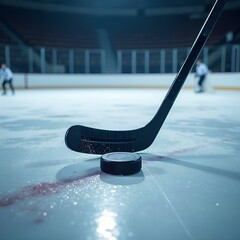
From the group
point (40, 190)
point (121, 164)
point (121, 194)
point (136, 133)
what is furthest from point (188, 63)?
point (40, 190)

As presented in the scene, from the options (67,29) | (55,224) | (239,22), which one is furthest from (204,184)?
(67,29)

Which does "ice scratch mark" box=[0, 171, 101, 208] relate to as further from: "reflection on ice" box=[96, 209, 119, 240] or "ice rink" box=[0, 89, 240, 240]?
"reflection on ice" box=[96, 209, 119, 240]

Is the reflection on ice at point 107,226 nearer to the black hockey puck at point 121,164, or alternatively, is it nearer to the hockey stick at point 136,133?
the black hockey puck at point 121,164

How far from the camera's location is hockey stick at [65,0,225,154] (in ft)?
6.12

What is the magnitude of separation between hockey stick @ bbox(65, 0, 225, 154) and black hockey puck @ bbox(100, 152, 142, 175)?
17cm

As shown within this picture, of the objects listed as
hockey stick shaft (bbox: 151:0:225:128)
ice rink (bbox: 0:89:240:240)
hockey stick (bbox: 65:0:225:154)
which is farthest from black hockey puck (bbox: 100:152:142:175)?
hockey stick shaft (bbox: 151:0:225:128)

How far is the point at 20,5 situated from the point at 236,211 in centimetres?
1891

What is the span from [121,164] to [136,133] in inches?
13.6

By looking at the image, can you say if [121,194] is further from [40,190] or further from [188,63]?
[188,63]

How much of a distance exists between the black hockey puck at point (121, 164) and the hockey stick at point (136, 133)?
17 cm

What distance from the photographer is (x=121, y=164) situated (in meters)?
1.70

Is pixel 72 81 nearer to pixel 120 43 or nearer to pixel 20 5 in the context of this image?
pixel 120 43

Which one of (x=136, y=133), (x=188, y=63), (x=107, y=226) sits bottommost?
(x=107, y=226)

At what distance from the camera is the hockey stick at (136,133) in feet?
6.12
